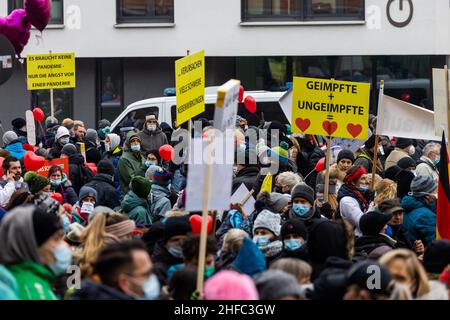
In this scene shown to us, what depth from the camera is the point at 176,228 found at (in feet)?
27.7

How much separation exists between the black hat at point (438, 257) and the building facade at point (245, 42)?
18716 millimetres

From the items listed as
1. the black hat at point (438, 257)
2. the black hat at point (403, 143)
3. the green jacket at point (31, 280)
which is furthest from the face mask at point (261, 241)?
the black hat at point (403, 143)

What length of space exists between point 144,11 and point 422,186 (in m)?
17.4

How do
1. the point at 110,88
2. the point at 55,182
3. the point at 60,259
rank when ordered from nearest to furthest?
the point at 60,259
the point at 55,182
the point at 110,88

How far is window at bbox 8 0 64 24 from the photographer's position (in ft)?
89.5

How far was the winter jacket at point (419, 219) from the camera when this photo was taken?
10.4 meters

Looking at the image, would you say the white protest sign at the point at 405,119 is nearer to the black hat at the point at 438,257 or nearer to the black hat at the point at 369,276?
the black hat at the point at 438,257

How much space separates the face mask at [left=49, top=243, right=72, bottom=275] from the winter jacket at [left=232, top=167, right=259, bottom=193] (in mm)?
5844

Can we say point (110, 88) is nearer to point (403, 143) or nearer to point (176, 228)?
point (403, 143)

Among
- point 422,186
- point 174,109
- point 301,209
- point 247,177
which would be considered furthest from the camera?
point 174,109

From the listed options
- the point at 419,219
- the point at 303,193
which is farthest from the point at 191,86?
the point at 419,219

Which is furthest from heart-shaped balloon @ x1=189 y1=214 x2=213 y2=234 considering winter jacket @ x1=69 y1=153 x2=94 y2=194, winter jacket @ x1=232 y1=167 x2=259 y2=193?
winter jacket @ x1=69 y1=153 x2=94 y2=194
